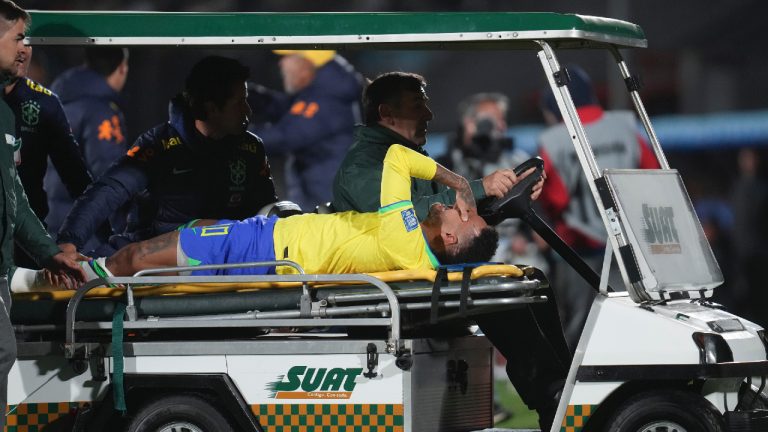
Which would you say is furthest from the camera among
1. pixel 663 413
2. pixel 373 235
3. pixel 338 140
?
pixel 338 140

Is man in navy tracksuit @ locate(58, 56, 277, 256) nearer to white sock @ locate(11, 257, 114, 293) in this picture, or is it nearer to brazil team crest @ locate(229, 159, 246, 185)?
brazil team crest @ locate(229, 159, 246, 185)

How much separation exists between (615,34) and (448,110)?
40.2ft

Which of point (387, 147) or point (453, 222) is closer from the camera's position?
point (453, 222)

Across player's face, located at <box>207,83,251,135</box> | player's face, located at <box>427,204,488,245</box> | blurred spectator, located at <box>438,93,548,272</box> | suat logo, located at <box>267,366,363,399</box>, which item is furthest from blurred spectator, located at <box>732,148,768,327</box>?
suat logo, located at <box>267,366,363,399</box>

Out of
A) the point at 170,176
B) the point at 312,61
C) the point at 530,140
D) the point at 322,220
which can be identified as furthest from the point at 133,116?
the point at 322,220

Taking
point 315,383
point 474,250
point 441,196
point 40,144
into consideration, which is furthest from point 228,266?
point 40,144

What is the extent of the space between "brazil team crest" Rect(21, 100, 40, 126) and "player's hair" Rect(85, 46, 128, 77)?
1578mm

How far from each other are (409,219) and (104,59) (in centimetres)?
364

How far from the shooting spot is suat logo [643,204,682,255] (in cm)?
616

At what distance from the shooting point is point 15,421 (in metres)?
6.20

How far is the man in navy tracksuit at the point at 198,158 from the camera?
7.23m

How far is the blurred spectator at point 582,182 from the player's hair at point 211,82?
357cm

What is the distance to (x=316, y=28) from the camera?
6.11 m

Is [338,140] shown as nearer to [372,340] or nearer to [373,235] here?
[373,235]
